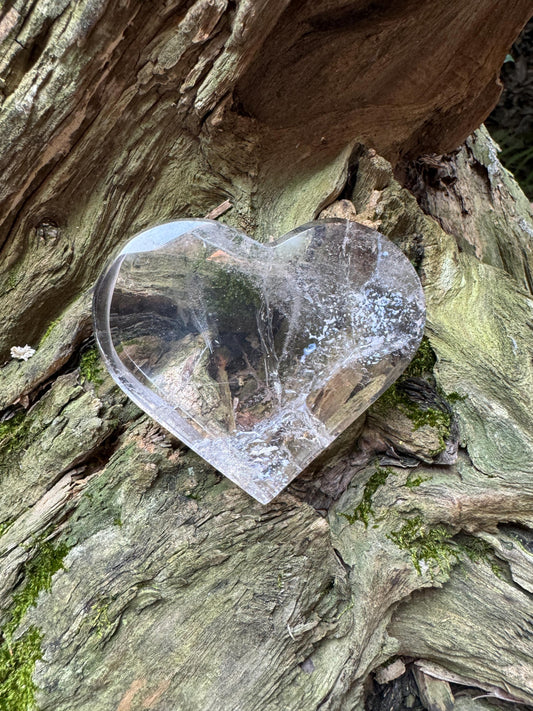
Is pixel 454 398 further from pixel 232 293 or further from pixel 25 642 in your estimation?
pixel 25 642

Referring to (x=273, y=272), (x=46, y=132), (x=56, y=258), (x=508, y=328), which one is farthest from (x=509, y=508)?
(x=46, y=132)

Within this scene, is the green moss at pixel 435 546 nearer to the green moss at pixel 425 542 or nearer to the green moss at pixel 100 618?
the green moss at pixel 425 542

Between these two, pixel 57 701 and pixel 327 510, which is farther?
pixel 327 510

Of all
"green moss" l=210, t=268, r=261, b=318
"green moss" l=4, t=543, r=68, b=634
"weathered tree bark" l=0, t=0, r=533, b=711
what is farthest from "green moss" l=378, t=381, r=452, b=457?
"green moss" l=4, t=543, r=68, b=634

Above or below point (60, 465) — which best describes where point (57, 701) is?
below

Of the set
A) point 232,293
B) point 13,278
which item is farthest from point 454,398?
point 13,278

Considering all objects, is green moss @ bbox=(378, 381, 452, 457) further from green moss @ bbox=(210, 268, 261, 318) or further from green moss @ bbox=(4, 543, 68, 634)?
green moss @ bbox=(4, 543, 68, 634)

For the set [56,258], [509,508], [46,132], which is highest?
[46,132]

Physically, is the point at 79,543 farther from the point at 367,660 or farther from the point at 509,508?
the point at 509,508
